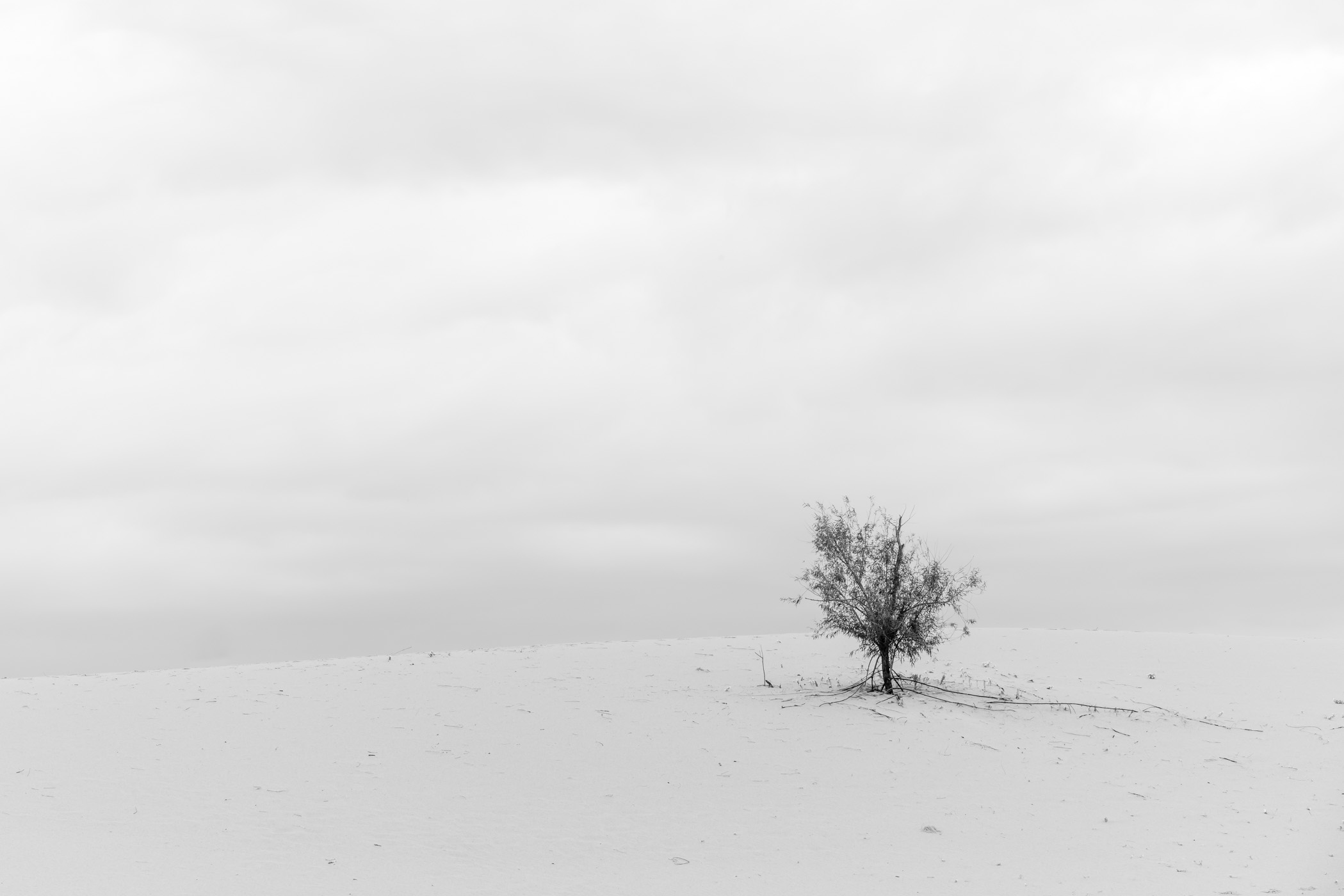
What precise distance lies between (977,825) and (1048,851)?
0.91 metres

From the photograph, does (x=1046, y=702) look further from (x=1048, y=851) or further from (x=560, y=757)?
(x=560, y=757)

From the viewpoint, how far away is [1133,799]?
46.7 feet

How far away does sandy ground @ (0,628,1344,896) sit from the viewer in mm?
11898

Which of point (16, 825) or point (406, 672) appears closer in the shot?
point (16, 825)

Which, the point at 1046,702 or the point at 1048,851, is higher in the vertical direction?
the point at 1046,702

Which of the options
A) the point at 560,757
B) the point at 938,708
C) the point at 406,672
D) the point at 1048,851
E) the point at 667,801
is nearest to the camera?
the point at 1048,851

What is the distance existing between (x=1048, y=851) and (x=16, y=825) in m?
11.4

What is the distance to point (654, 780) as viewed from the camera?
14.4 meters

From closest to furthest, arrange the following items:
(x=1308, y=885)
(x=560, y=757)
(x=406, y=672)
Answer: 1. (x=1308, y=885)
2. (x=560, y=757)
3. (x=406, y=672)

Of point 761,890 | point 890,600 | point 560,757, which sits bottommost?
point 761,890

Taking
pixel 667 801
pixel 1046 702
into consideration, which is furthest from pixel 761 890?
pixel 1046 702

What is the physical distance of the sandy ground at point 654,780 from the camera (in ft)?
39.0

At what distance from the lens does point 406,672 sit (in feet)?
61.6

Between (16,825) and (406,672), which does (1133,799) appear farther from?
(16,825)
